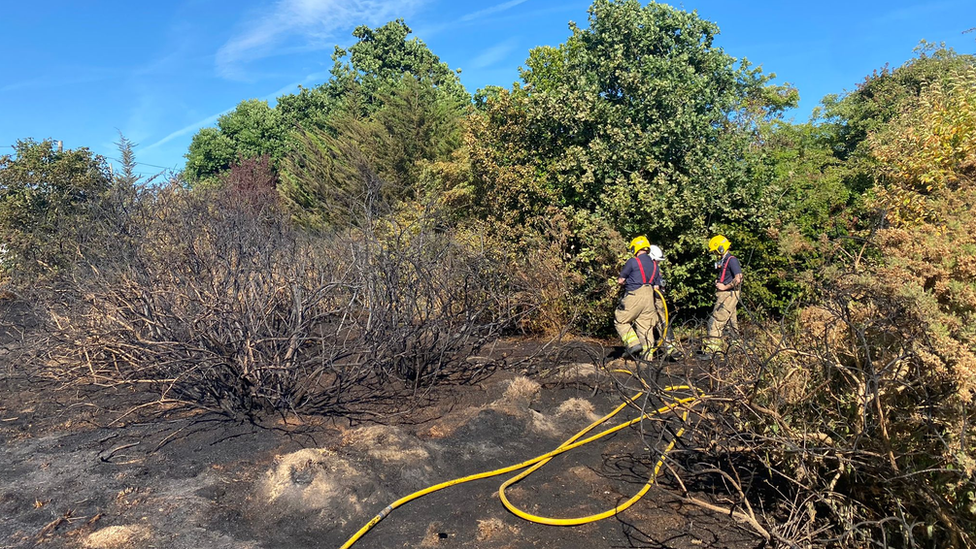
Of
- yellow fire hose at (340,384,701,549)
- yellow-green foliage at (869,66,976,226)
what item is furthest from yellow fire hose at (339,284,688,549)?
yellow-green foliage at (869,66,976,226)

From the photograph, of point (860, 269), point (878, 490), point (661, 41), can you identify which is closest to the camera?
point (878, 490)

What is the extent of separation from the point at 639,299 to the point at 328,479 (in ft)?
15.2

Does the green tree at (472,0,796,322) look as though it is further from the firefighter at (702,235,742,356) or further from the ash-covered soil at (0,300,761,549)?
the ash-covered soil at (0,300,761,549)

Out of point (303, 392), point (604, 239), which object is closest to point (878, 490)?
point (303, 392)

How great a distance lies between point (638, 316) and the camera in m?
7.91

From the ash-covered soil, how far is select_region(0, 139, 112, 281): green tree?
8478 mm

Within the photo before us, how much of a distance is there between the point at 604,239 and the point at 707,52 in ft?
13.4

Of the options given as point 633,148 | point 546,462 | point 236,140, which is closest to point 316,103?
point 236,140

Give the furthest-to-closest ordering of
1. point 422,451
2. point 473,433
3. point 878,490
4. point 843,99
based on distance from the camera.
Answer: point 843,99 → point 473,433 → point 422,451 → point 878,490

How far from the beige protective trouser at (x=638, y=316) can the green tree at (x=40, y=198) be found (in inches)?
435

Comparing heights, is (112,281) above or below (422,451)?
above

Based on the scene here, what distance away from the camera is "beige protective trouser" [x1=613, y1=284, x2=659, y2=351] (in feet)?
25.6

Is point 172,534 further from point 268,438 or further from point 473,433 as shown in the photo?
point 473,433

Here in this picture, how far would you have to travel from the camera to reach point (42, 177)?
1393cm
